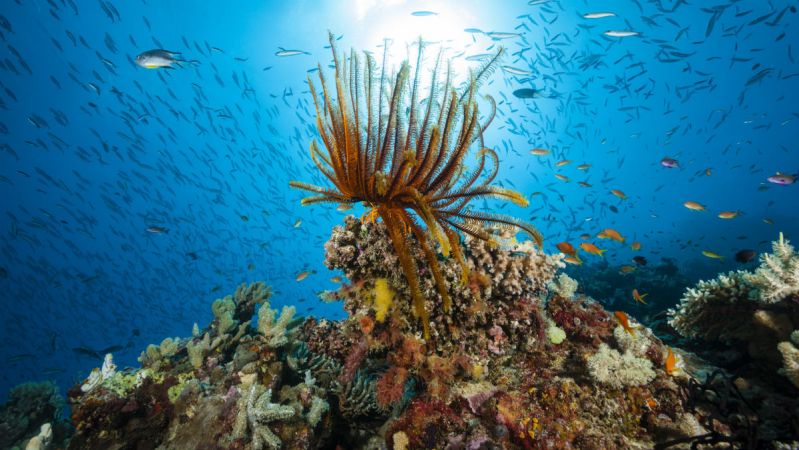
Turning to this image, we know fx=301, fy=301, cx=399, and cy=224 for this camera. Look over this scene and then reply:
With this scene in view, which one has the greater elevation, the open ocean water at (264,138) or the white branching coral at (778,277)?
the open ocean water at (264,138)

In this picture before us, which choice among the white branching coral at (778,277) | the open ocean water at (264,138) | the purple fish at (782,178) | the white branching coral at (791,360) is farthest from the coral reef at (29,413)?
the purple fish at (782,178)

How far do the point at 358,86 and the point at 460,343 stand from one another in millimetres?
3133

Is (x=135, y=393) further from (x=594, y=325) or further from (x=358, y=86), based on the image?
(x=594, y=325)

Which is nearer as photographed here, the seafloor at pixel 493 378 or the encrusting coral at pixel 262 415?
the seafloor at pixel 493 378

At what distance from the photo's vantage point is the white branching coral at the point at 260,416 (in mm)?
3336

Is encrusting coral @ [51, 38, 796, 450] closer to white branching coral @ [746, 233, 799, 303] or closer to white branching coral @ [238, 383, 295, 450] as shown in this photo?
white branching coral @ [238, 383, 295, 450]

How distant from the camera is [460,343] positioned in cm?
362

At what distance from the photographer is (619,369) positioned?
3.29 m

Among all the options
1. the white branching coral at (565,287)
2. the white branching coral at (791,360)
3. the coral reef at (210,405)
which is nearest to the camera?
the white branching coral at (791,360)

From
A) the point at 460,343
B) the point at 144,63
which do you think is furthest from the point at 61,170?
the point at 460,343

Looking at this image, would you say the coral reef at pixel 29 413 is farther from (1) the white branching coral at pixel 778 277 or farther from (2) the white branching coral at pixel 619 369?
(1) the white branching coral at pixel 778 277

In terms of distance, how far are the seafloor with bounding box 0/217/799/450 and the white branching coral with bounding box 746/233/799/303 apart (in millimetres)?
17

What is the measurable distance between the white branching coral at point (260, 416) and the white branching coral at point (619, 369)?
3525 millimetres

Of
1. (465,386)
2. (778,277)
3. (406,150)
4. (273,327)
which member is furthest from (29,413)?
(778,277)
